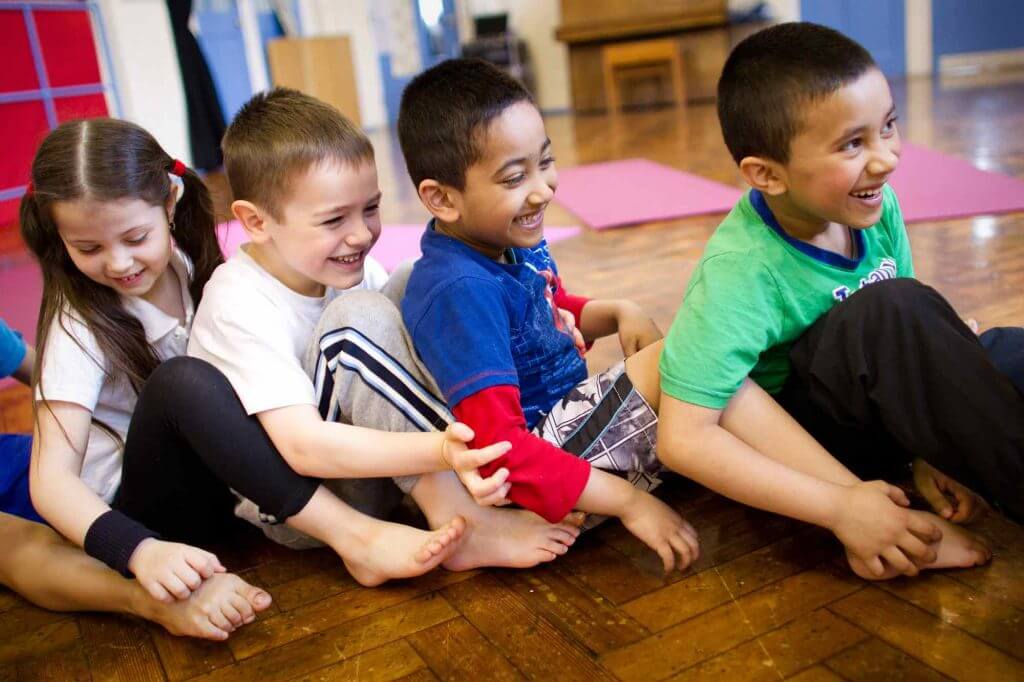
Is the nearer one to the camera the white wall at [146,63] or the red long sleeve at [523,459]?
the red long sleeve at [523,459]

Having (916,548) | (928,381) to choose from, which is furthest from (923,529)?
(928,381)

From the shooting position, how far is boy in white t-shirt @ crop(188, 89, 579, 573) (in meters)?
0.94

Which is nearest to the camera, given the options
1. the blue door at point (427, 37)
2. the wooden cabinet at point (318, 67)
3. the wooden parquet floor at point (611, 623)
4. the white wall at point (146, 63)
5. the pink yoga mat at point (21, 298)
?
the wooden parquet floor at point (611, 623)

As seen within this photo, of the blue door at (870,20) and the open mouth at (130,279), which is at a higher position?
the blue door at (870,20)

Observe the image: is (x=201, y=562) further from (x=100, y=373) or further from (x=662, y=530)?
(x=662, y=530)

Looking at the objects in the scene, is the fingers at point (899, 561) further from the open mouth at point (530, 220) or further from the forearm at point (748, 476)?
the open mouth at point (530, 220)

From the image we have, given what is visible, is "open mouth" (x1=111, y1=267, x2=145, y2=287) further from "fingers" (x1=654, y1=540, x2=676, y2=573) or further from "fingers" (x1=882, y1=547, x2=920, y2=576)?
"fingers" (x1=882, y1=547, x2=920, y2=576)

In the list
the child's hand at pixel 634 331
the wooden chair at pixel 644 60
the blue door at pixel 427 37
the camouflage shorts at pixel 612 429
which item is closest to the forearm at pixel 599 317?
the child's hand at pixel 634 331

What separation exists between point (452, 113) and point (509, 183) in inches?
3.9

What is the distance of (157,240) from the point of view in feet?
3.52

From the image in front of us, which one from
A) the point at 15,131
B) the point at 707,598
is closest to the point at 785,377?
the point at 707,598

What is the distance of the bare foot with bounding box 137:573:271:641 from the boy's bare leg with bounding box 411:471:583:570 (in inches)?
7.7

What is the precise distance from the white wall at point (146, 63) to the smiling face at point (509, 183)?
4.60 metres

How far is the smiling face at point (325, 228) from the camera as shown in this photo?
3.37 feet
